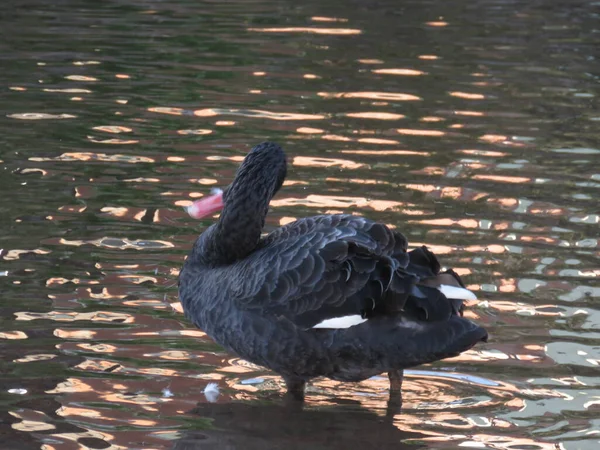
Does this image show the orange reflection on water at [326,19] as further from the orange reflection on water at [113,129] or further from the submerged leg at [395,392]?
the submerged leg at [395,392]

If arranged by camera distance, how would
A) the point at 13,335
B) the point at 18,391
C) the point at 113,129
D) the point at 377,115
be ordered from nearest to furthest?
1. the point at 18,391
2. the point at 13,335
3. the point at 113,129
4. the point at 377,115

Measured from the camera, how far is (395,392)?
5.25 m

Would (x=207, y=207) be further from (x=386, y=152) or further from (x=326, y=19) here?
(x=326, y=19)

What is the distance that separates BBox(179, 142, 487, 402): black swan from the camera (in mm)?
4844

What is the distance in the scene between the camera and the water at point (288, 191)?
505 centimetres

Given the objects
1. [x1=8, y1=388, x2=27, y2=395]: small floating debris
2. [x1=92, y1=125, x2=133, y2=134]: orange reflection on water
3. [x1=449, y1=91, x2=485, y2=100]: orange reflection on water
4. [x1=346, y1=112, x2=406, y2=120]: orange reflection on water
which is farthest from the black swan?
[x1=449, y1=91, x2=485, y2=100]: orange reflection on water

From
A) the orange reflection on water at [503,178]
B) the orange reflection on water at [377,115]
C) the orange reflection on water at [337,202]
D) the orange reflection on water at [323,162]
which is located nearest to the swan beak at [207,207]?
the orange reflection on water at [337,202]

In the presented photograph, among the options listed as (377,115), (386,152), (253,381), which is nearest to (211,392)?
(253,381)

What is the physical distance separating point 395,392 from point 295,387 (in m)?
0.44

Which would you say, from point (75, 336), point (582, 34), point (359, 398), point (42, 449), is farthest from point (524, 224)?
point (582, 34)

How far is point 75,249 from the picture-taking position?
6.59 metres

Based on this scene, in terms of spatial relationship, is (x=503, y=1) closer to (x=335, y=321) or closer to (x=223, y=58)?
(x=223, y=58)

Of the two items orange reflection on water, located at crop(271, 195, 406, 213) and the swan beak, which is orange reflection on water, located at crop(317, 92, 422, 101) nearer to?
orange reflection on water, located at crop(271, 195, 406, 213)

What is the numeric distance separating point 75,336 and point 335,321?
142 cm
